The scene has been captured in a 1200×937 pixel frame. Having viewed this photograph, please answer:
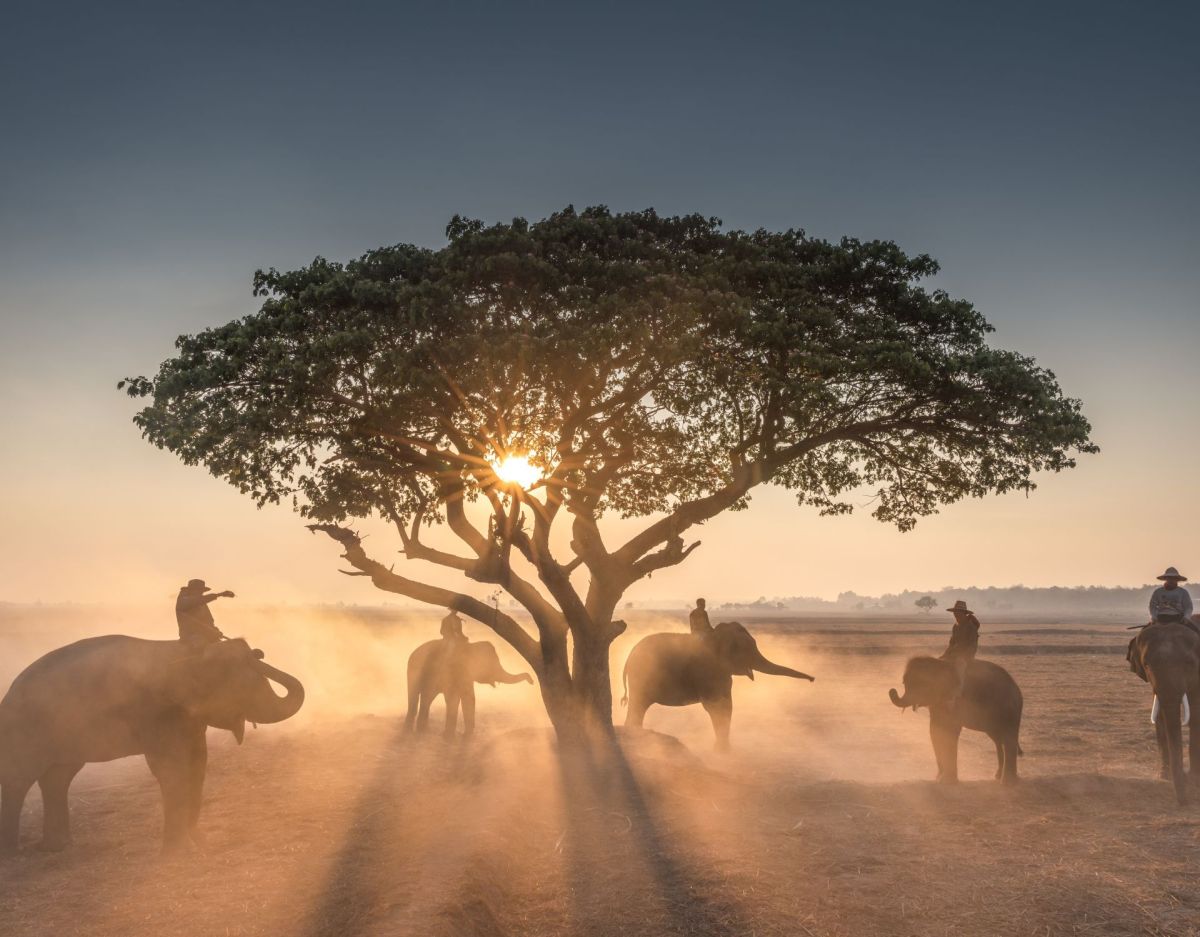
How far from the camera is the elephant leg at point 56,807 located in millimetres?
10758

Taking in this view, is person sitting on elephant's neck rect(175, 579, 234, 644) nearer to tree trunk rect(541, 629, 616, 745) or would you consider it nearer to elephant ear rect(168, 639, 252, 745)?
elephant ear rect(168, 639, 252, 745)

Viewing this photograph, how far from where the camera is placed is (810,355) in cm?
1458

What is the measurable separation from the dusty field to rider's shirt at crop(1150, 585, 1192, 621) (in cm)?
268

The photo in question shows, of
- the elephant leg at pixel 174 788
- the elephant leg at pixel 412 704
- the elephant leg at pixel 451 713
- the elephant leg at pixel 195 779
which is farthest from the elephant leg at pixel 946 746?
the elephant leg at pixel 412 704

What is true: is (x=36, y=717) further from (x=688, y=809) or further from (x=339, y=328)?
(x=688, y=809)

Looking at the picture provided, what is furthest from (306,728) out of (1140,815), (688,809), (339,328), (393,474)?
(1140,815)

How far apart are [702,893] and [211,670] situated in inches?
251

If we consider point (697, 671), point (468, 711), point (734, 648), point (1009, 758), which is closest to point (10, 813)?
point (468, 711)

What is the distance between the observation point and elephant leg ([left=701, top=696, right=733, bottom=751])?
19.3 meters

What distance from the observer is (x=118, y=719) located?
10922 mm

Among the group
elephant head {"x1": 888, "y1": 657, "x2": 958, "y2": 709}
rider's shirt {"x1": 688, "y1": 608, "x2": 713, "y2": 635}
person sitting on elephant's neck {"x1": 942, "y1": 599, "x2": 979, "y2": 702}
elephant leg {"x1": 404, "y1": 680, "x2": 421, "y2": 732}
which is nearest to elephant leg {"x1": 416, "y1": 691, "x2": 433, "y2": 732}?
elephant leg {"x1": 404, "y1": 680, "x2": 421, "y2": 732}

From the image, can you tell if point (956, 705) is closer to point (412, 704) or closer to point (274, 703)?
point (274, 703)

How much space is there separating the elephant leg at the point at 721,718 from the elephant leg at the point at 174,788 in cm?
1133

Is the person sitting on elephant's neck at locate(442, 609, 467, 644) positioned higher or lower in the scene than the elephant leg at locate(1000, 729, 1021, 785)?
higher
